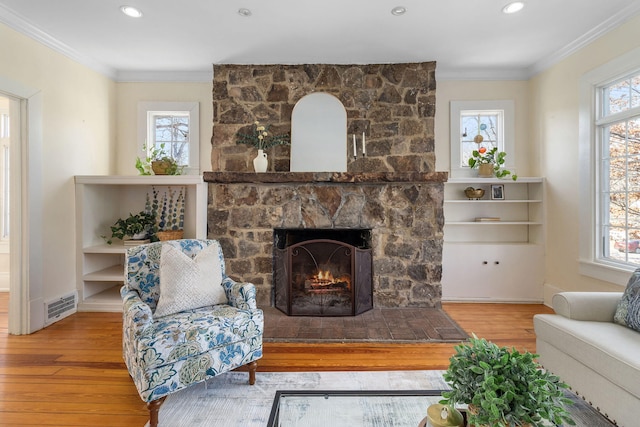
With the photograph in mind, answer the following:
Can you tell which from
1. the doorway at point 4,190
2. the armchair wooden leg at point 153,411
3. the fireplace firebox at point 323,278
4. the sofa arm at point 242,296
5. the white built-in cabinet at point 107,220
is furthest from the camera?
the doorway at point 4,190

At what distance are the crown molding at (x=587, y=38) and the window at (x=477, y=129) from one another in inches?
18.5

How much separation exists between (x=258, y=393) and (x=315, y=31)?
293 cm

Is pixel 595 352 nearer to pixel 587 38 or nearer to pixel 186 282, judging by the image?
pixel 186 282

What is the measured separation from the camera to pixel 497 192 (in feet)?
13.4

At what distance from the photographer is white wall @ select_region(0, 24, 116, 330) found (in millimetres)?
3055

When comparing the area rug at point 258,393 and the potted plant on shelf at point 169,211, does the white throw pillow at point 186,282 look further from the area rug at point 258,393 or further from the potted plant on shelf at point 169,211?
the potted plant on shelf at point 169,211

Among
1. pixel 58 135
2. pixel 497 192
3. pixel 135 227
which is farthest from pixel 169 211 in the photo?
pixel 497 192

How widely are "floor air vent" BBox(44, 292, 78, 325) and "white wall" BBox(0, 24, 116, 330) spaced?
0.05m

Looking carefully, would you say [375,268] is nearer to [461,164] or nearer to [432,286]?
[432,286]

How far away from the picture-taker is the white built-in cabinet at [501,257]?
13.0 feet

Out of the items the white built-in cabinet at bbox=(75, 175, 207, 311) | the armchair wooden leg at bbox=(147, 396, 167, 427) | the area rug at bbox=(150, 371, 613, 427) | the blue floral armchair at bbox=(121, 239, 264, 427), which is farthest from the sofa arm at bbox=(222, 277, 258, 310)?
the white built-in cabinet at bbox=(75, 175, 207, 311)

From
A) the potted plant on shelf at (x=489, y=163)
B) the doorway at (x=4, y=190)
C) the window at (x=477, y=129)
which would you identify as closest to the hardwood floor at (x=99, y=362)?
the doorway at (x=4, y=190)

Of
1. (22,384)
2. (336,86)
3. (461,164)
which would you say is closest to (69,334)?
(22,384)

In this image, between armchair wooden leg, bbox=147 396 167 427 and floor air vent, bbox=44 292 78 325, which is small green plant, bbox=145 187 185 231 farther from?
armchair wooden leg, bbox=147 396 167 427
